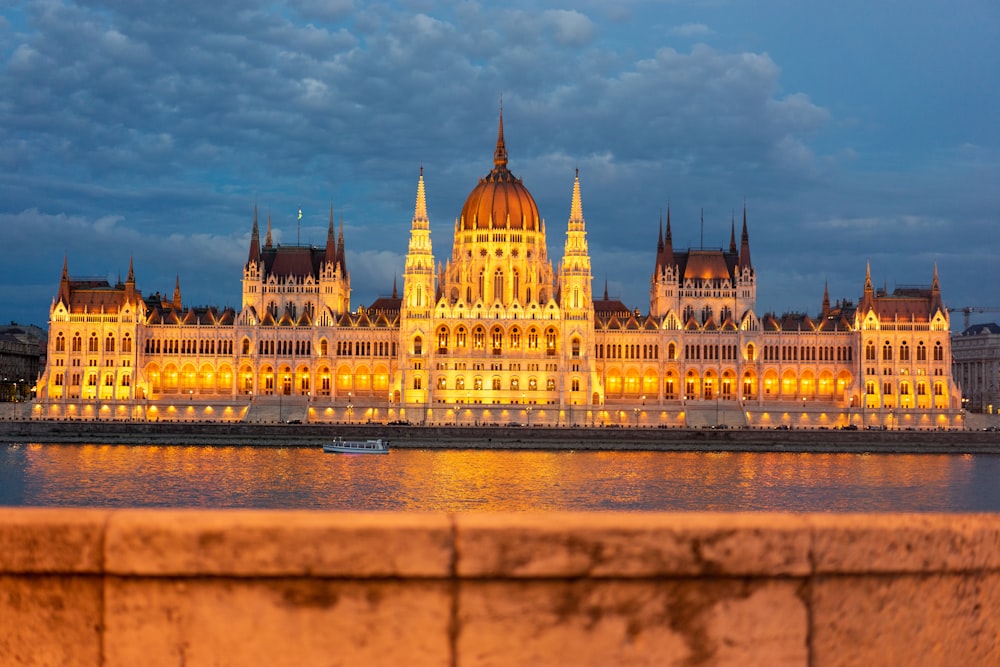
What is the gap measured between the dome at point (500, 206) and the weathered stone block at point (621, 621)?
112136 mm

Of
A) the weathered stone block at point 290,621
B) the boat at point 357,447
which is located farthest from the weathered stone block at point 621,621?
the boat at point 357,447

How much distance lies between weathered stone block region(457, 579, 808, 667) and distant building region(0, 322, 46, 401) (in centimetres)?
13842

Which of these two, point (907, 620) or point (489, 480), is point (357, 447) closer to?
point (489, 480)

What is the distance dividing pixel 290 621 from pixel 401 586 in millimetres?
481

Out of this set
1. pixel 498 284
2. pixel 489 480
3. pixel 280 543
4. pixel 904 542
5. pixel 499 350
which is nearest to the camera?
pixel 280 543

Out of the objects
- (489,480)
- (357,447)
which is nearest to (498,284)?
(357,447)

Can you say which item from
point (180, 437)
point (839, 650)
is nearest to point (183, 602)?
point (839, 650)

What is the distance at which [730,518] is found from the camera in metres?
4.52

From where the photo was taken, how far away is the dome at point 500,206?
382 feet

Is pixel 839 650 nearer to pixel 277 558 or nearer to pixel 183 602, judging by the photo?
pixel 277 558

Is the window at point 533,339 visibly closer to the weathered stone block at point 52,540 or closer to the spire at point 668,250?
the spire at point 668,250

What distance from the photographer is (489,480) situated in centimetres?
6200

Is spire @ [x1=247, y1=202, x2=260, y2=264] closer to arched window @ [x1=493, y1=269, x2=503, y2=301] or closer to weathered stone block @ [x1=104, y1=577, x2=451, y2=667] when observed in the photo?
arched window @ [x1=493, y1=269, x2=503, y2=301]

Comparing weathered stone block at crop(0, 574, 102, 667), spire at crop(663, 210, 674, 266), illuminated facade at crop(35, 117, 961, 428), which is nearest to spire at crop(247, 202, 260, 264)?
illuminated facade at crop(35, 117, 961, 428)
